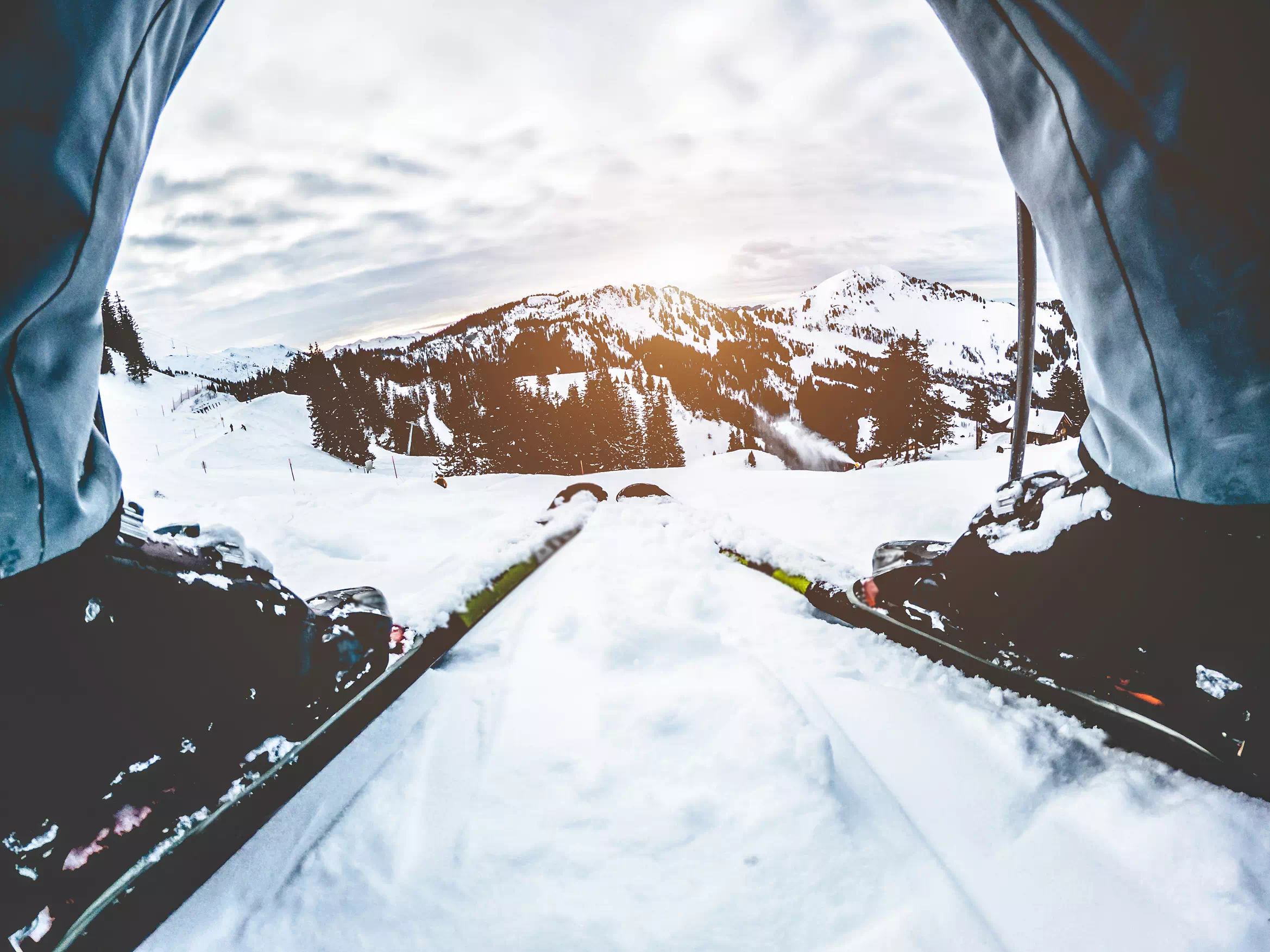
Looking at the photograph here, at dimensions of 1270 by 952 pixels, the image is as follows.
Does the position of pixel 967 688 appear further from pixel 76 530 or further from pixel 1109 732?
pixel 76 530

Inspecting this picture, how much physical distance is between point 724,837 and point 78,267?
1575 millimetres

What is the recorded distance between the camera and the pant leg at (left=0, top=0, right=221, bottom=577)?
0.75 m

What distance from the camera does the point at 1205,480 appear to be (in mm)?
1006

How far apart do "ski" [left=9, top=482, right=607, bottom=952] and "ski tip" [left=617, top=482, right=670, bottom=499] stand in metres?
2.54

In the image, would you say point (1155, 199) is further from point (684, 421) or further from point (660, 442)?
point (684, 421)

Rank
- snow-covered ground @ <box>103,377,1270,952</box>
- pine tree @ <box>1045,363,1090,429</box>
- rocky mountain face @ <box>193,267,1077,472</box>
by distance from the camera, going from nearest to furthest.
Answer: snow-covered ground @ <box>103,377,1270,952</box> < pine tree @ <box>1045,363,1090,429</box> < rocky mountain face @ <box>193,267,1077,472</box>

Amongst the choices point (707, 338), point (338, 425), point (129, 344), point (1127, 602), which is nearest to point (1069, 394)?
point (1127, 602)

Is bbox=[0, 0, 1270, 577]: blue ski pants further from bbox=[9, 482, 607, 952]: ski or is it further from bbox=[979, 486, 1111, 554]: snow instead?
bbox=[9, 482, 607, 952]: ski

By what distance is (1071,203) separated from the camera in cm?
105

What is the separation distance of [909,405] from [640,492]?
29118 mm

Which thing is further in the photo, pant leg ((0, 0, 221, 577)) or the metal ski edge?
the metal ski edge

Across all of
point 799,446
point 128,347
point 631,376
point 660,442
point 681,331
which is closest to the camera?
point 660,442

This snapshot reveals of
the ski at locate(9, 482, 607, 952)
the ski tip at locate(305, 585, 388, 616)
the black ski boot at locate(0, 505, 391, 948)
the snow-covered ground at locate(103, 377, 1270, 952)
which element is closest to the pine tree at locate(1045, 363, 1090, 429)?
the snow-covered ground at locate(103, 377, 1270, 952)

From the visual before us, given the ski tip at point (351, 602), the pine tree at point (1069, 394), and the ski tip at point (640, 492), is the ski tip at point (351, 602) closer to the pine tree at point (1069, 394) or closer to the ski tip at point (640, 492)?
the ski tip at point (640, 492)
